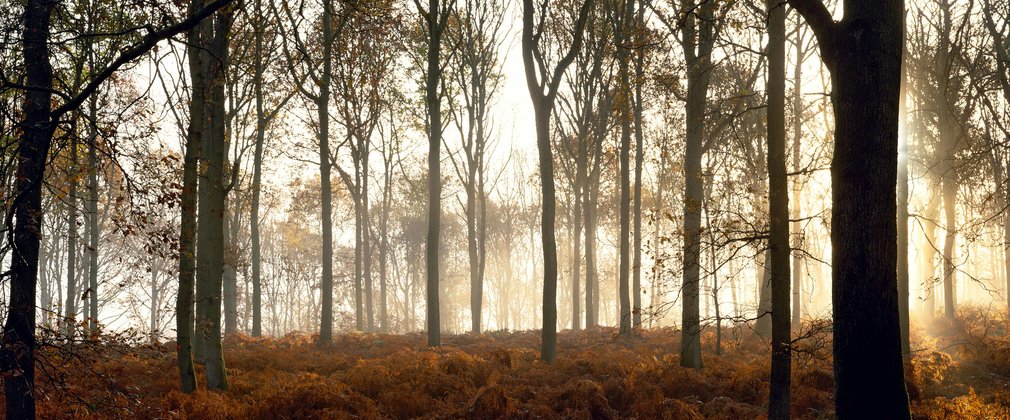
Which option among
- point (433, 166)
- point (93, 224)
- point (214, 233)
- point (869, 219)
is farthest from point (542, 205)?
point (93, 224)

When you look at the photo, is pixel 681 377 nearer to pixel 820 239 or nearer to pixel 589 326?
pixel 589 326

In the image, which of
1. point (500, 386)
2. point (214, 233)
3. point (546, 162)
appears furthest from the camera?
point (546, 162)

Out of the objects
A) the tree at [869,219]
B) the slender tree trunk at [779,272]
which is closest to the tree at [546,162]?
the slender tree trunk at [779,272]

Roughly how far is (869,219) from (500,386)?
585cm

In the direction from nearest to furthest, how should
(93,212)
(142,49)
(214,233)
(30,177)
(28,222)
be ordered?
(93,212) → (142,49) → (28,222) → (30,177) → (214,233)

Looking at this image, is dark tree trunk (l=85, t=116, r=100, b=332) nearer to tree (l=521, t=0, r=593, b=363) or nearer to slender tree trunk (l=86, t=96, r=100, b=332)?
slender tree trunk (l=86, t=96, r=100, b=332)

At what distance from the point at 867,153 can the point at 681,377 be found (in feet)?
18.7

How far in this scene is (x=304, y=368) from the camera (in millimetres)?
11641

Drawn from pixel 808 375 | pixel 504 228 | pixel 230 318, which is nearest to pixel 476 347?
pixel 808 375

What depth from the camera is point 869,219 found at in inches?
186

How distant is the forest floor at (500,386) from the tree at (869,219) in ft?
2.71

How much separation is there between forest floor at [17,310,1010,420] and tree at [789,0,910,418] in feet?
2.71

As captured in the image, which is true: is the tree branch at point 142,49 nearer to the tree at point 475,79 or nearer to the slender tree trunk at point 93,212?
the slender tree trunk at point 93,212

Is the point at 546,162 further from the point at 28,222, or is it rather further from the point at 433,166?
the point at 28,222
